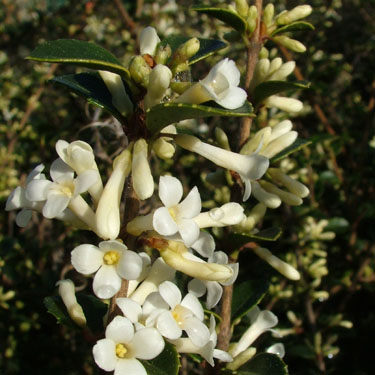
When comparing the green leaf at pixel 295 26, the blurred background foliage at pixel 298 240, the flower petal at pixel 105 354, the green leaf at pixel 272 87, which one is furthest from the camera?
the blurred background foliage at pixel 298 240

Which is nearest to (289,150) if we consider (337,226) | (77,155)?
→ (77,155)

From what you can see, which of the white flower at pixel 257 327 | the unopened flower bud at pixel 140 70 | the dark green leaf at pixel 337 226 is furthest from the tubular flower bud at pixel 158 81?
the dark green leaf at pixel 337 226

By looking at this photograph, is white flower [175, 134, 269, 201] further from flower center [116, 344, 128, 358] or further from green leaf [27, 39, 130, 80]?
flower center [116, 344, 128, 358]

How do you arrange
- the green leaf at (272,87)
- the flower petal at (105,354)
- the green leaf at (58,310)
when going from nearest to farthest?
the flower petal at (105,354) → the green leaf at (58,310) → the green leaf at (272,87)

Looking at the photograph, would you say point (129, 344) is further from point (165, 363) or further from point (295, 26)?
point (295, 26)

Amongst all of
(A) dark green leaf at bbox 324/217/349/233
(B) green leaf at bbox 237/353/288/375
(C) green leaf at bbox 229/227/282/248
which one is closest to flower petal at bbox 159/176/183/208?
(C) green leaf at bbox 229/227/282/248

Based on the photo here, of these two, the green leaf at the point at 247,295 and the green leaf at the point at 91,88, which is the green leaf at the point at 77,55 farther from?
the green leaf at the point at 247,295

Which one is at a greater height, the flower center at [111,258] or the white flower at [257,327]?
the flower center at [111,258]
